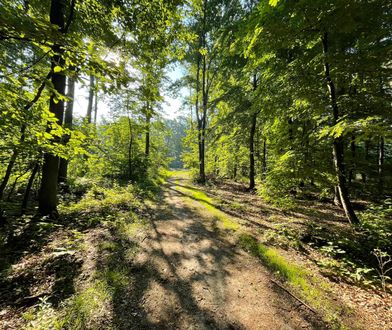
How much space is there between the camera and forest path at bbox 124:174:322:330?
9.34ft

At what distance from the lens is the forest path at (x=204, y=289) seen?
285 cm

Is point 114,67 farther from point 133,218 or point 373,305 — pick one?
point 373,305

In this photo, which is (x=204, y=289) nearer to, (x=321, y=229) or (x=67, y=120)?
(x=321, y=229)

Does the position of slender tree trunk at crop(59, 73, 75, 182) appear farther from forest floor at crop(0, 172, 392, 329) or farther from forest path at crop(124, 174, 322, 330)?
forest path at crop(124, 174, 322, 330)

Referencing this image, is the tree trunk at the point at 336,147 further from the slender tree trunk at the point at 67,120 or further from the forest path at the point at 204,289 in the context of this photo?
the slender tree trunk at the point at 67,120

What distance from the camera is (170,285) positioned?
3.54 metres

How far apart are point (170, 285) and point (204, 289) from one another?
63cm

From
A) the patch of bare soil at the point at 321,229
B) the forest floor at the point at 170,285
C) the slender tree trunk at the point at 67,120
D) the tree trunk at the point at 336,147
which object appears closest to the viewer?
the forest floor at the point at 170,285

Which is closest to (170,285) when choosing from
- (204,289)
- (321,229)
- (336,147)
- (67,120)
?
(204,289)

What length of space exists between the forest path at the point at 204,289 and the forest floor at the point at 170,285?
0.6 inches

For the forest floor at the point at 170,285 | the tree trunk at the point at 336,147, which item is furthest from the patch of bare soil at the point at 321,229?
the tree trunk at the point at 336,147

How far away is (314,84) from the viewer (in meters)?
5.83

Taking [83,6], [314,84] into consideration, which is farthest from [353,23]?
[83,6]

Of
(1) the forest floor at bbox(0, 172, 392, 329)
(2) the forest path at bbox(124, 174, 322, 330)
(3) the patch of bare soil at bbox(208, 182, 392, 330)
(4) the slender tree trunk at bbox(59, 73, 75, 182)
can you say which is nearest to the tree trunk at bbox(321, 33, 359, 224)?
(3) the patch of bare soil at bbox(208, 182, 392, 330)
